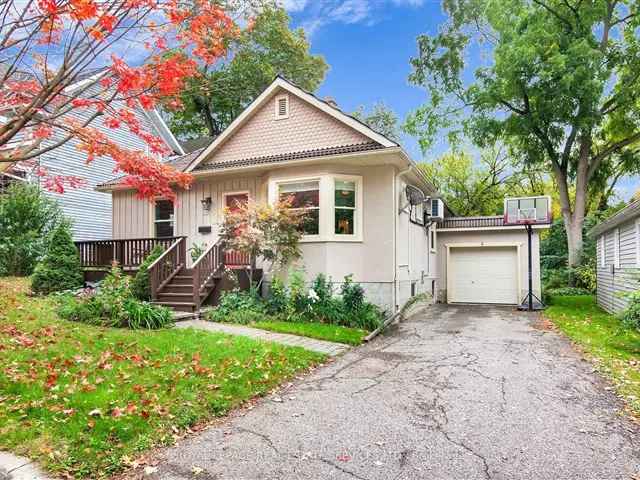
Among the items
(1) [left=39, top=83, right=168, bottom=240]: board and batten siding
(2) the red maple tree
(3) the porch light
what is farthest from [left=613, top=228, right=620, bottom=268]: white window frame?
Result: (1) [left=39, top=83, right=168, bottom=240]: board and batten siding

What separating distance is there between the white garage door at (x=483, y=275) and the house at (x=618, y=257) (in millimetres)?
2799

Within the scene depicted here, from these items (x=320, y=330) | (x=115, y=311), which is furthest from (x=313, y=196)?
(x=115, y=311)

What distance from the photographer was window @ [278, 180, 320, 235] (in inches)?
428

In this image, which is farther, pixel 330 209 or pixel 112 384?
pixel 330 209

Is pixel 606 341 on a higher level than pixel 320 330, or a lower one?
lower

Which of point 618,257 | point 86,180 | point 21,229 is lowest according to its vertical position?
point 618,257

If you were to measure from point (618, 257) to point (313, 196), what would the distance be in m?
8.67

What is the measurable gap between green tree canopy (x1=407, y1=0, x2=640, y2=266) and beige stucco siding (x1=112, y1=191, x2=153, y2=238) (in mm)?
14654

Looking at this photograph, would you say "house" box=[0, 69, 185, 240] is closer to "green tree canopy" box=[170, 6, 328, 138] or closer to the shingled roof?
"green tree canopy" box=[170, 6, 328, 138]

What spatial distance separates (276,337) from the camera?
7.97 meters

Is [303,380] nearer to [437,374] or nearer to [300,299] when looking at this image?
[437,374]

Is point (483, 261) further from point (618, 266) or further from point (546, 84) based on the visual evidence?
point (546, 84)

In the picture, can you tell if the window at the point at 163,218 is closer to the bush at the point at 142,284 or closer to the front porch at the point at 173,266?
the front porch at the point at 173,266

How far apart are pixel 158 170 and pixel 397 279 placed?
6.28 metres
